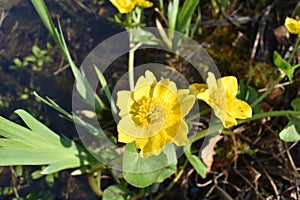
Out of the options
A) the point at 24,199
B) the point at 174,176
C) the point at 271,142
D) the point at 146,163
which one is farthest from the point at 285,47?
the point at 24,199

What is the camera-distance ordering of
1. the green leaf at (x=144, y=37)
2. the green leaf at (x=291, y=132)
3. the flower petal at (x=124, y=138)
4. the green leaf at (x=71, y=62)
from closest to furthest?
the flower petal at (x=124, y=138) < the green leaf at (x=71, y=62) < the green leaf at (x=291, y=132) < the green leaf at (x=144, y=37)

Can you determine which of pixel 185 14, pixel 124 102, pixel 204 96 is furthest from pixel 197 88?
pixel 185 14

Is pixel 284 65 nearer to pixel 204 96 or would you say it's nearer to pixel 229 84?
pixel 229 84

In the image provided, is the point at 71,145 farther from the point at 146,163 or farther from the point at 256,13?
the point at 256,13

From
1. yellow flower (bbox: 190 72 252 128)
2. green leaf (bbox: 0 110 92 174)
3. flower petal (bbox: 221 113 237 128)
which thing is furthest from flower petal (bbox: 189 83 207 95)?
green leaf (bbox: 0 110 92 174)

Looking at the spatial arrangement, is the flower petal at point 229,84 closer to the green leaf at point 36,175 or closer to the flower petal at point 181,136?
the flower petal at point 181,136

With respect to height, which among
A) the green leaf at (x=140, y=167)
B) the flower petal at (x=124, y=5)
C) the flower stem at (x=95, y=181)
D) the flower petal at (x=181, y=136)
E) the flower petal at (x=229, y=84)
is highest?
the flower petal at (x=124, y=5)

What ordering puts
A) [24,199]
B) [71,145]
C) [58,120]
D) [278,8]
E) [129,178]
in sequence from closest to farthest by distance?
1. [129,178]
2. [71,145]
3. [24,199]
4. [58,120]
5. [278,8]

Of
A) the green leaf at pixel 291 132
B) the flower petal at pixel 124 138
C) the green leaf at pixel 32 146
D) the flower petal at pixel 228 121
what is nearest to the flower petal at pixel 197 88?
the flower petal at pixel 228 121
